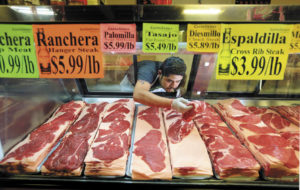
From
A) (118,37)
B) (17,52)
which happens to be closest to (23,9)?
(17,52)

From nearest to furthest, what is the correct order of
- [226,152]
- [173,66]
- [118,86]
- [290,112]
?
1. [226,152]
2. [173,66]
3. [290,112]
4. [118,86]

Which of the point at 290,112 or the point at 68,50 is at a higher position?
the point at 68,50

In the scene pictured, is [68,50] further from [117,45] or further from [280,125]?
[280,125]

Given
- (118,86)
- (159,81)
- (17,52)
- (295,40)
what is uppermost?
(295,40)

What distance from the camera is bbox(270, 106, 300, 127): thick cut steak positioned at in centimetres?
217

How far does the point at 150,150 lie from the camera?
174cm

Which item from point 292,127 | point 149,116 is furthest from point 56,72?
point 292,127

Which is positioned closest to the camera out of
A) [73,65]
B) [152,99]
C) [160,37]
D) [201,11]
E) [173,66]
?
[201,11]

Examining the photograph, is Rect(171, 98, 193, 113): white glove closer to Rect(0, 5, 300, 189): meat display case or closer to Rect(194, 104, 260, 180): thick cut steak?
Rect(194, 104, 260, 180): thick cut steak

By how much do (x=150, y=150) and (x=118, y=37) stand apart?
109cm

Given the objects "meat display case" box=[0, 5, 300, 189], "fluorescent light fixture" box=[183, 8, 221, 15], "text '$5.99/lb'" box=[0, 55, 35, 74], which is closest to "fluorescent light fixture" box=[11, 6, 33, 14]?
"meat display case" box=[0, 5, 300, 189]

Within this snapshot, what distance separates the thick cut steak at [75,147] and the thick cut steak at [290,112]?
239 cm

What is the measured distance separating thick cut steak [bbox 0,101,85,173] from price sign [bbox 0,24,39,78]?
0.74 meters

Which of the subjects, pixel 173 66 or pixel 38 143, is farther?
pixel 173 66
